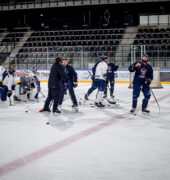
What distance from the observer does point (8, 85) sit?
10938 mm

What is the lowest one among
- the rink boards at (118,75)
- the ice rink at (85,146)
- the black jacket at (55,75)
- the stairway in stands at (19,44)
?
the ice rink at (85,146)

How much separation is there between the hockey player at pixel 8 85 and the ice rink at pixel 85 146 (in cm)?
241

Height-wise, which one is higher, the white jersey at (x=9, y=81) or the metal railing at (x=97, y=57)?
the metal railing at (x=97, y=57)

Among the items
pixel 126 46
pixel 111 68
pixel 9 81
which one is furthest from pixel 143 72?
pixel 126 46

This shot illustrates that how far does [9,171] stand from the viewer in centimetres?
385

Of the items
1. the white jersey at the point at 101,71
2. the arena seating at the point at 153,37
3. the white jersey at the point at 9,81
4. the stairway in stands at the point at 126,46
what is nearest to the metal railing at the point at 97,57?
the stairway in stands at the point at 126,46

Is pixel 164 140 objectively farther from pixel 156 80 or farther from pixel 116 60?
pixel 116 60

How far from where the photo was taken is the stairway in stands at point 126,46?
21178 millimetres

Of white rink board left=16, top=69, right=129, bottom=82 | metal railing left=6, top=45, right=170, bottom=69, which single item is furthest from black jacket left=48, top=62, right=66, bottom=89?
metal railing left=6, top=45, right=170, bottom=69

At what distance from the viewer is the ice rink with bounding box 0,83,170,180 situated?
12.5 ft

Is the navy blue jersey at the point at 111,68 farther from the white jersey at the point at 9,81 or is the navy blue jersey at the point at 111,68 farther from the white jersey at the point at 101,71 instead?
the white jersey at the point at 9,81

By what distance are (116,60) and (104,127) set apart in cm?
1498

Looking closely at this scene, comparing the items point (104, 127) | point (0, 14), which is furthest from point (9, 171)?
point (0, 14)

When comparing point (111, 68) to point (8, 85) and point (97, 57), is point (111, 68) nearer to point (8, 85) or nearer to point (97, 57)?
point (8, 85)
